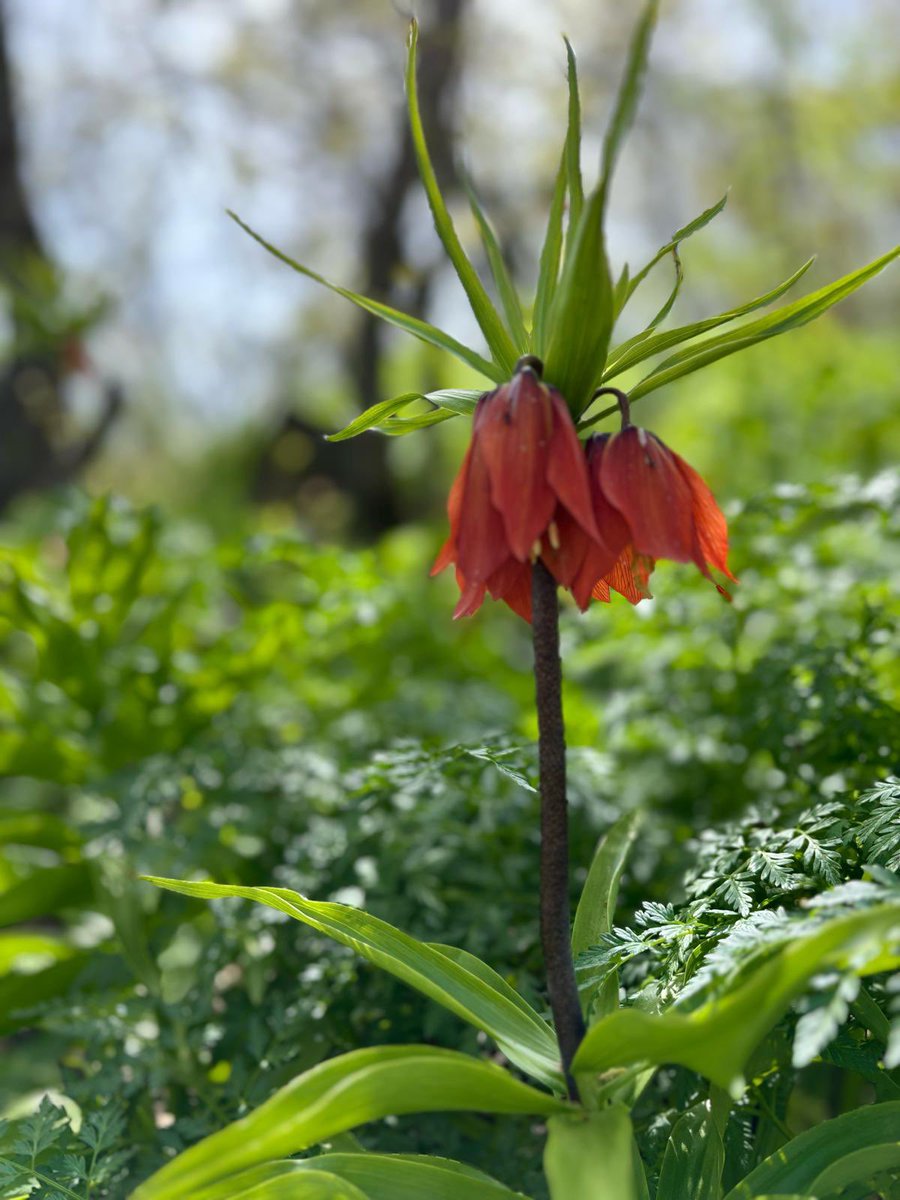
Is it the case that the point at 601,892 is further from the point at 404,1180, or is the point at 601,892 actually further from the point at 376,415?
the point at 376,415

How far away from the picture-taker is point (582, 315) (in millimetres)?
552

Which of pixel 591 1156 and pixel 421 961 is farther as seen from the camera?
pixel 421 961

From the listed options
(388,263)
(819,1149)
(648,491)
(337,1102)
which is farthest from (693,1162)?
(388,263)

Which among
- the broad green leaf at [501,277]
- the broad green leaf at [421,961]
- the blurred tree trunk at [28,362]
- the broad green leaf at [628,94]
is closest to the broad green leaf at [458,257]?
the broad green leaf at [501,277]

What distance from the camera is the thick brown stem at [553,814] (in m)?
0.62

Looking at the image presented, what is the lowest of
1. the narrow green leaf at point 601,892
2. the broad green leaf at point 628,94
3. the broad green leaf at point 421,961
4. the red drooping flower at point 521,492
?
the broad green leaf at point 421,961

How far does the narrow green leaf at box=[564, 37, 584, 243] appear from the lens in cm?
56

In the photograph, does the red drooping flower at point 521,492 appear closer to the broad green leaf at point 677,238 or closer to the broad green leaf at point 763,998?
the broad green leaf at point 677,238

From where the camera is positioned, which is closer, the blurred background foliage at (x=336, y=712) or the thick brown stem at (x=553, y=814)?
the thick brown stem at (x=553, y=814)

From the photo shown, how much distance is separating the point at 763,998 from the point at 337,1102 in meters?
0.20

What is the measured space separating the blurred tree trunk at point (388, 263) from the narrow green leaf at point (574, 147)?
3.17m

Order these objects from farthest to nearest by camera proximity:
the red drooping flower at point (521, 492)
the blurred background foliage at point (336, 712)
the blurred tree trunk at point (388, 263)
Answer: the blurred tree trunk at point (388, 263) < the blurred background foliage at point (336, 712) < the red drooping flower at point (521, 492)

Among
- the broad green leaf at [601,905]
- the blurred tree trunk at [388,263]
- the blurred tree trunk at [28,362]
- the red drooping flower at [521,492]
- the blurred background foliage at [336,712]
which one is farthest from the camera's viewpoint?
the blurred tree trunk at [388,263]

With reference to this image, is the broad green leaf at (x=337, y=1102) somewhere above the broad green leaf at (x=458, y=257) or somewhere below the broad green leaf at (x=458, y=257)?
below
